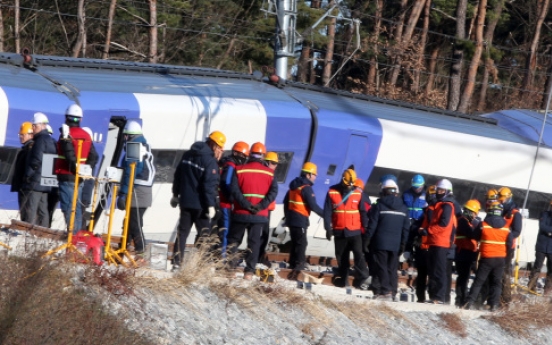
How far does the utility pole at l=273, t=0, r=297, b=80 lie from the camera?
20.6 m

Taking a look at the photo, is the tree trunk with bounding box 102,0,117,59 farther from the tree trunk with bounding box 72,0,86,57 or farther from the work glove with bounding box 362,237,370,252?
the work glove with bounding box 362,237,370,252

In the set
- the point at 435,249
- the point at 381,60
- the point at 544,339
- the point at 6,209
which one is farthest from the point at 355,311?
the point at 381,60

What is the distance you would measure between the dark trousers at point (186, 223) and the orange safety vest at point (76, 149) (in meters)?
1.33

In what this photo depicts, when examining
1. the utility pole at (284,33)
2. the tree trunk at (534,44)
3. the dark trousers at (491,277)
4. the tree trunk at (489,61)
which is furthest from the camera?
the tree trunk at (534,44)

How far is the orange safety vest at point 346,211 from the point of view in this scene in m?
14.1

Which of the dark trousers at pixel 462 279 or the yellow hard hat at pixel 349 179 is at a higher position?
the yellow hard hat at pixel 349 179

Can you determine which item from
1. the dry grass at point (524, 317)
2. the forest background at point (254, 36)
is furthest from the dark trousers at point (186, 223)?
the forest background at point (254, 36)

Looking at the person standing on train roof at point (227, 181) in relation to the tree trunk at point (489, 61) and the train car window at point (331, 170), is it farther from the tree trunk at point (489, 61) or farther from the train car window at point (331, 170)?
the tree trunk at point (489, 61)

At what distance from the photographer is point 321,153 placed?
692 inches

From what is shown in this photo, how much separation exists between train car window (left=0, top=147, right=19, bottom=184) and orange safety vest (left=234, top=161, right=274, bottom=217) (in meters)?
3.88

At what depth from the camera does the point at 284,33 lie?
20.6 metres

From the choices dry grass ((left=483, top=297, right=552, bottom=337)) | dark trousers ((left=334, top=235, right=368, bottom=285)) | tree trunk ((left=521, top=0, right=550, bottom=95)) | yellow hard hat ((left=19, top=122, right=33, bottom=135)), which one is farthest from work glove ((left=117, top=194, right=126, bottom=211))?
tree trunk ((left=521, top=0, right=550, bottom=95))

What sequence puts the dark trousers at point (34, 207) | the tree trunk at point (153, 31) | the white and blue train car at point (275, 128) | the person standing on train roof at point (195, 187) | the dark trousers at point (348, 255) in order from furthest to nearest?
the tree trunk at point (153, 31) → the white and blue train car at point (275, 128) → the dark trousers at point (348, 255) → the dark trousers at point (34, 207) → the person standing on train roof at point (195, 187)

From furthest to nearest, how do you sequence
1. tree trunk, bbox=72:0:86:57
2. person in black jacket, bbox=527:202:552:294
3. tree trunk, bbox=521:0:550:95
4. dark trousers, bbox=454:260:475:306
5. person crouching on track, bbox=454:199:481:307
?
tree trunk, bbox=521:0:550:95, tree trunk, bbox=72:0:86:57, person in black jacket, bbox=527:202:552:294, dark trousers, bbox=454:260:475:306, person crouching on track, bbox=454:199:481:307
